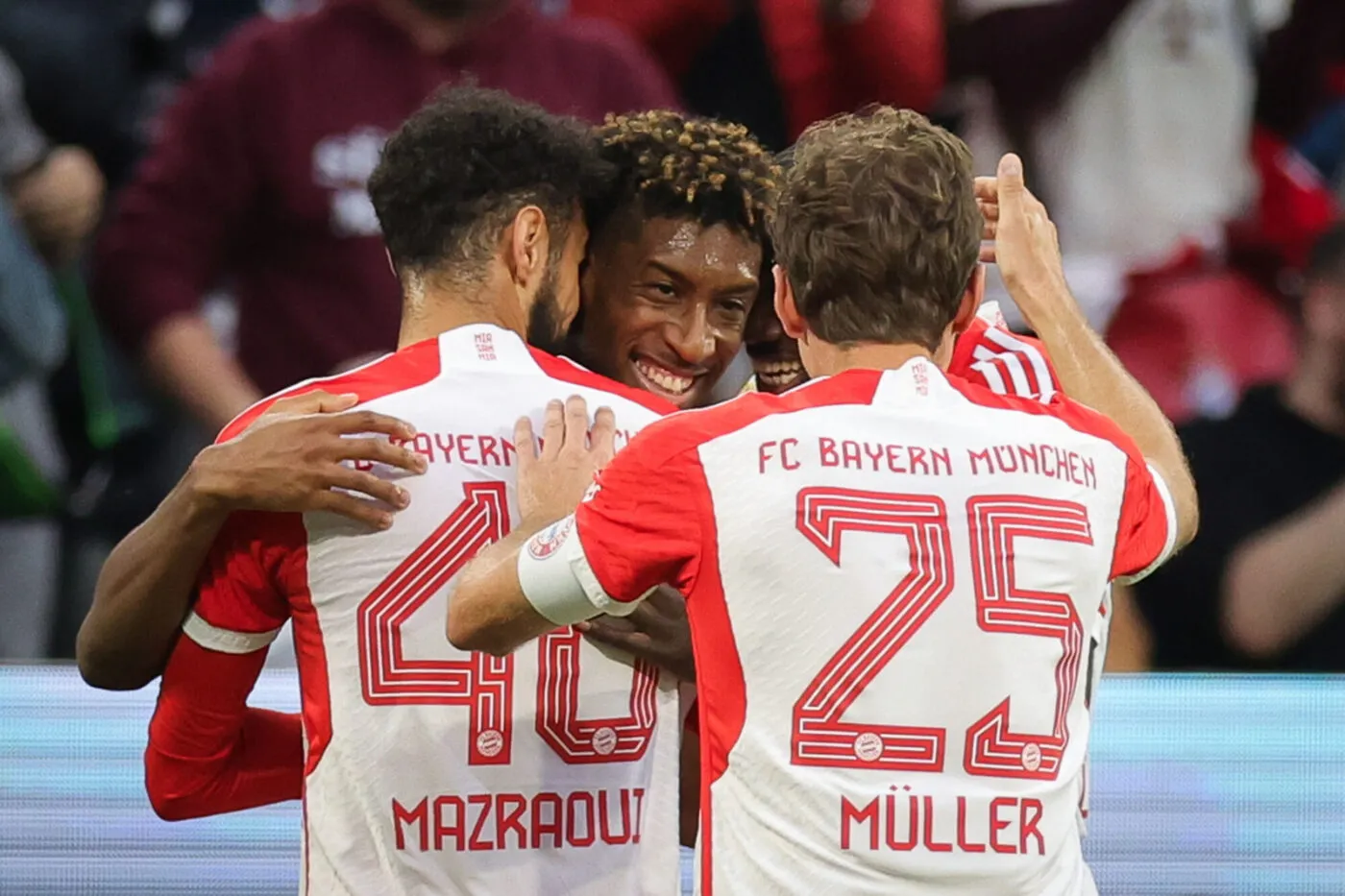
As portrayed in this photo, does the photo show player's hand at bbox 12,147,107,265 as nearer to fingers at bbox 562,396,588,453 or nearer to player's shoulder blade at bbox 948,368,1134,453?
fingers at bbox 562,396,588,453

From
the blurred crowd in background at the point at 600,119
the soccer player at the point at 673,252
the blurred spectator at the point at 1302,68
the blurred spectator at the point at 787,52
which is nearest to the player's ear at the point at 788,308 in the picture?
the soccer player at the point at 673,252

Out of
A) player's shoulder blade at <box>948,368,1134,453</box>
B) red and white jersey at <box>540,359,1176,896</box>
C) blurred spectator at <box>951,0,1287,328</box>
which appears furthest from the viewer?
blurred spectator at <box>951,0,1287,328</box>

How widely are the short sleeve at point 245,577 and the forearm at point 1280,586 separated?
3.69 metres

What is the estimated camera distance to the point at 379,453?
81.0 inches

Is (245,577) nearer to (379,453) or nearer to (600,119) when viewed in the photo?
(379,453)

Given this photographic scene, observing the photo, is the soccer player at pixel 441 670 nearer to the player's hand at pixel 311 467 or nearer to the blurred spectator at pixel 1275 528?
the player's hand at pixel 311 467

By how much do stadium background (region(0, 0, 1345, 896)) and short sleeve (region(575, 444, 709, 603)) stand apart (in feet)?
8.16

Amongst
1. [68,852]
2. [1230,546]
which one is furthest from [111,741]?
[1230,546]

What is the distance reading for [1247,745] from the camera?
3.80 m

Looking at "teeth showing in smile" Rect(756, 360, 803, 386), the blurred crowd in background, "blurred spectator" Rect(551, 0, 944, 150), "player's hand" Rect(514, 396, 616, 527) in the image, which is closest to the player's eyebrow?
"teeth showing in smile" Rect(756, 360, 803, 386)

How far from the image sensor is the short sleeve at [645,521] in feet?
5.99

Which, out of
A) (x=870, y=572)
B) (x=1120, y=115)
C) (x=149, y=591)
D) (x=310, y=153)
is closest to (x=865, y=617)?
(x=870, y=572)

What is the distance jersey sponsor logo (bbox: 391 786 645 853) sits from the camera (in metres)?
2.15

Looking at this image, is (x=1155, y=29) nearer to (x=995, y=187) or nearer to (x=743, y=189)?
(x=743, y=189)
